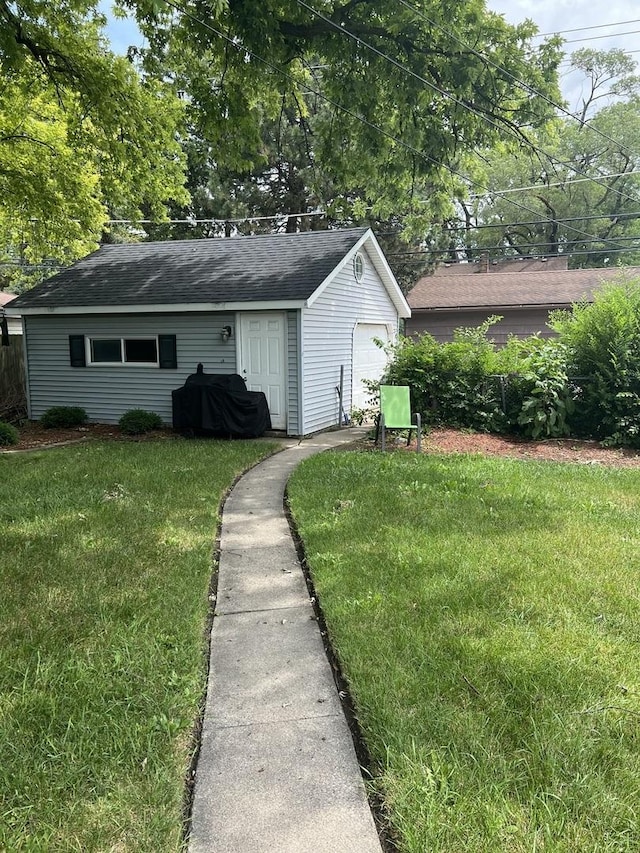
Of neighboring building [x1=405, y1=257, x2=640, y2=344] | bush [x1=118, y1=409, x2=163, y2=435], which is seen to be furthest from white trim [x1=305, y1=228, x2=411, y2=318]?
neighboring building [x1=405, y1=257, x2=640, y2=344]

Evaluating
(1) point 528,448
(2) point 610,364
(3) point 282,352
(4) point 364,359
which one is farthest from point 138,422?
(2) point 610,364

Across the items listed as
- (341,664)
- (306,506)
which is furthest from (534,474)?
(341,664)

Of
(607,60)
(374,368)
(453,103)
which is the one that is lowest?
(374,368)

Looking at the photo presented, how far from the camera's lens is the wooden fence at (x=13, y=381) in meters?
13.4

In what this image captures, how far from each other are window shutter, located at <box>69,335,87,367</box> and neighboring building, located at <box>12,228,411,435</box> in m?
0.03

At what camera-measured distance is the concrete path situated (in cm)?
200

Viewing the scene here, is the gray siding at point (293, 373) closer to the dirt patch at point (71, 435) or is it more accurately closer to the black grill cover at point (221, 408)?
the black grill cover at point (221, 408)

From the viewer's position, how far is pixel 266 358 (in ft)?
35.7

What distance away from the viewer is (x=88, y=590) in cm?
390

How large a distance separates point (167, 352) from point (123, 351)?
116 centimetres

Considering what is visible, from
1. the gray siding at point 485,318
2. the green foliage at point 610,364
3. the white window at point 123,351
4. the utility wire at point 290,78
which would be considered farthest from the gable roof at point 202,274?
the gray siding at point 485,318

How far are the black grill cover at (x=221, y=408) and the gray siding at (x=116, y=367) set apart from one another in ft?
2.45

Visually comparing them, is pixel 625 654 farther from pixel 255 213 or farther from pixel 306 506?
pixel 255 213

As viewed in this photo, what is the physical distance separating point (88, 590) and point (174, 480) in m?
3.12
